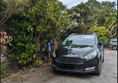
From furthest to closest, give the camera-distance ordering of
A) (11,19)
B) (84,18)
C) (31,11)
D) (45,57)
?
(84,18) < (45,57) < (11,19) < (31,11)

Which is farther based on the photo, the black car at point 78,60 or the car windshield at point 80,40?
the car windshield at point 80,40

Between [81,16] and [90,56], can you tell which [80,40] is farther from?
[81,16]

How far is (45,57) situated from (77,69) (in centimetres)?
294

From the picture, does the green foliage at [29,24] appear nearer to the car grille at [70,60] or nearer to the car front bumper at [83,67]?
the car grille at [70,60]

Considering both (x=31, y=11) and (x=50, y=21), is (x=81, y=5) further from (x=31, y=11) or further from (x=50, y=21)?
(x=31, y=11)

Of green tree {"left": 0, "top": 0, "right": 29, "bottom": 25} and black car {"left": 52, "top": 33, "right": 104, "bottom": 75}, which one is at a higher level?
Result: green tree {"left": 0, "top": 0, "right": 29, "bottom": 25}

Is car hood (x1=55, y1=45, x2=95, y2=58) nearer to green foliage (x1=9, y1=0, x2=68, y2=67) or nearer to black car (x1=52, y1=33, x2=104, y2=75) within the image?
black car (x1=52, y1=33, x2=104, y2=75)

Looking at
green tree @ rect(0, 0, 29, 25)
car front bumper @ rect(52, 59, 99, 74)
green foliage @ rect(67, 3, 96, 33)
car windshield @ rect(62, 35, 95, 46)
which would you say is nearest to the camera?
car front bumper @ rect(52, 59, 99, 74)

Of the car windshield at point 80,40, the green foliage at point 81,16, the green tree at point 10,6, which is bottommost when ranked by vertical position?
the car windshield at point 80,40

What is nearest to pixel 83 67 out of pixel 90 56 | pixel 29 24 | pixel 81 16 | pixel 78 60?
pixel 78 60

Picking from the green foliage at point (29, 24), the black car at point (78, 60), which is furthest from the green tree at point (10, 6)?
the black car at point (78, 60)

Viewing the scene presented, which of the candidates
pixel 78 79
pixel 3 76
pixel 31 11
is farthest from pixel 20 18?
pixel 78 79

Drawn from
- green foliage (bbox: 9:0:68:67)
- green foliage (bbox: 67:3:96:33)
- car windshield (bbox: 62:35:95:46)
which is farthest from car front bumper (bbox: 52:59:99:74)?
green foliage (bbox: 67:3:96:33)

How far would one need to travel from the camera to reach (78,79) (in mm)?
3641
